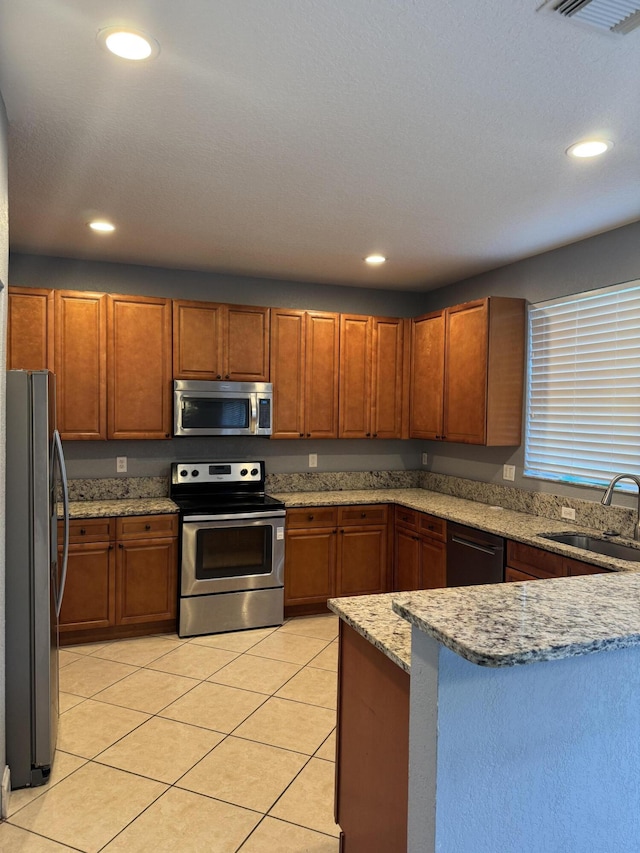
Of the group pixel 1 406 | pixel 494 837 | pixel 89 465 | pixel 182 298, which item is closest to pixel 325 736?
pixel 494 837

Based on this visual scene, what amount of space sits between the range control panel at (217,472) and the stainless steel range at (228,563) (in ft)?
0.05

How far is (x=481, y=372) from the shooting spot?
4125mm

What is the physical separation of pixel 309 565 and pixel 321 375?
1.47 meters

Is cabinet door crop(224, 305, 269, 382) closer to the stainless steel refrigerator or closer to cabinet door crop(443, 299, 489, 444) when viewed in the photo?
cabinet door crop(443, 299, 489, 444)

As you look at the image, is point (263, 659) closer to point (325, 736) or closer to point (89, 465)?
point (325, 736)

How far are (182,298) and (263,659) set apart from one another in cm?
268

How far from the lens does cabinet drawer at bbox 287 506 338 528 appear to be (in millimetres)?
4422

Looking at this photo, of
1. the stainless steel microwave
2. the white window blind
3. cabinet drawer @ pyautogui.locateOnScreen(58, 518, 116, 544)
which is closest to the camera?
the white window blind

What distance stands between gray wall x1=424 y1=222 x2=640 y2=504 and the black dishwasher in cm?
62

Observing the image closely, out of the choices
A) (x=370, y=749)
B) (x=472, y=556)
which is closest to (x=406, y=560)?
(x=472, y=556)

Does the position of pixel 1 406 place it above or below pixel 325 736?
above

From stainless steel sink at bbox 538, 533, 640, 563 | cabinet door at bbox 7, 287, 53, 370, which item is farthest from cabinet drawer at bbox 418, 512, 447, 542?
cabinet door at bbox 7, 287, 53, 370

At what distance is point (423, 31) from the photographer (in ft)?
5.52

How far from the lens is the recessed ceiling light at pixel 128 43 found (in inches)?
67.3
